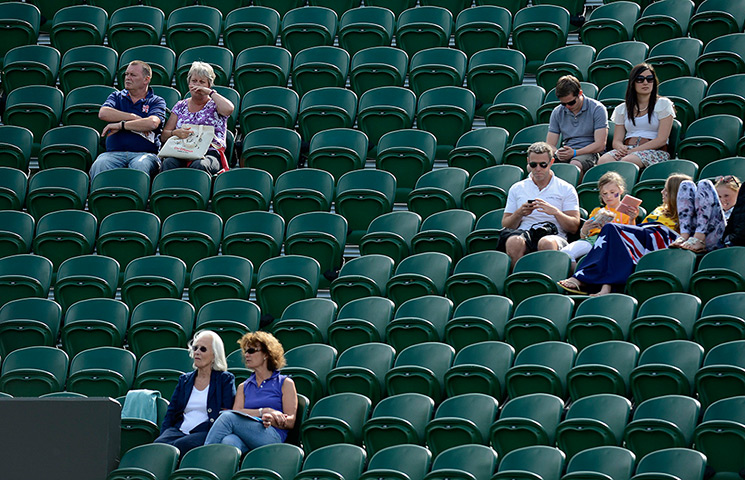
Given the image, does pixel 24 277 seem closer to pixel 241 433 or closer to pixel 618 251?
pixel 241 433

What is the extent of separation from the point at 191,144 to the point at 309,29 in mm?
1884

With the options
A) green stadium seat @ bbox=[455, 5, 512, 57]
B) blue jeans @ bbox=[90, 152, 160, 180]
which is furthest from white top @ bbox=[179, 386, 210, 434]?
green stadium seat @ bbox=[455, 5, 512, 57]

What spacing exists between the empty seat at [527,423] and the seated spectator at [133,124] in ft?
12.0

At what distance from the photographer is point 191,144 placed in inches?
325

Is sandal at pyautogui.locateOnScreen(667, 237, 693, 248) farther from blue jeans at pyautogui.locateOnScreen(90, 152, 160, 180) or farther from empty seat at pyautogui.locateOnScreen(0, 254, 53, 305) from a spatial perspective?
empty seat at pyautogui.locateOnScreen(0, 254, 53, 305)

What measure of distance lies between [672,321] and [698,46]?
317cm

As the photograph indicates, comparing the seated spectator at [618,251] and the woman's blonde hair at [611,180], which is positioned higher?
the woman's blonde hair at [611,180]

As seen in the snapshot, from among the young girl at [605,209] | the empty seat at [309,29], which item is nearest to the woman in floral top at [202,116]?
the empty seat at [309,29]

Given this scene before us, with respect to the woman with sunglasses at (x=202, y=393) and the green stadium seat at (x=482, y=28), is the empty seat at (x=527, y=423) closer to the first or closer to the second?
the woman with sunglasses at (x=202, y=393)

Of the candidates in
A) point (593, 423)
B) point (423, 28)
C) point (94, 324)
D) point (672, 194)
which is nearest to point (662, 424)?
point (593, 423)

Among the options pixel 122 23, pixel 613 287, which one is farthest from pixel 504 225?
pixel 122 23

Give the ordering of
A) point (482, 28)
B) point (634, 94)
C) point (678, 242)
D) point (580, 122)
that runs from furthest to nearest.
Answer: point (482, 28), point (580, 122), point (634, 94), point (678, 242)

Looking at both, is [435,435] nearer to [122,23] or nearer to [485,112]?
[485,112]

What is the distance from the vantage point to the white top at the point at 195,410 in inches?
247
